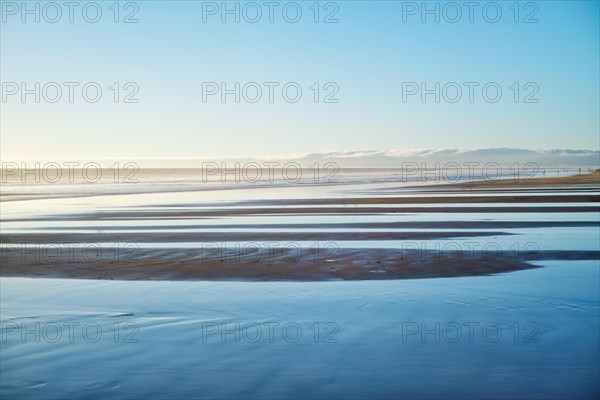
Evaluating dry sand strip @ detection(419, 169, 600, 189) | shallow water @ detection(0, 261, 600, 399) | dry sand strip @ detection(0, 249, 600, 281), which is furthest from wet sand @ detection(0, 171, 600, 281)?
dry sand strip @ detection(419, 169, 600, 189)

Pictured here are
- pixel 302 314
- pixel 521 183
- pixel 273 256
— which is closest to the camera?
pixel 302 314

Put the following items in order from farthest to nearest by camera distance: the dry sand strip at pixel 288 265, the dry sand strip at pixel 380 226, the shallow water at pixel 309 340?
the dry sand strip at pixel 380 226 < the dry sand strip at pixel 288 265 < the shallow water at pixel 309 340

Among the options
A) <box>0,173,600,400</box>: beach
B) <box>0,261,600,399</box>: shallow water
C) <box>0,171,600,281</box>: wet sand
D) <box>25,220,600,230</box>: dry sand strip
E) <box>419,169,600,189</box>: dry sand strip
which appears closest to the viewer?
<box>0,261,600,399</box>: shallow water

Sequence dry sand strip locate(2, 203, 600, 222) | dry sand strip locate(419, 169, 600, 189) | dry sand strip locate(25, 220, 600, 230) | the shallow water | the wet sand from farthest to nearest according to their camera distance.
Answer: dry sand strip locate(419, 169, 600, 189) → dry sand strip locate(2, 203, 600, 222) → dry sand strip locate(25, 220, 600, 230) → the wet sand → the shallow water

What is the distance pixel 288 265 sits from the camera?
41.0ft

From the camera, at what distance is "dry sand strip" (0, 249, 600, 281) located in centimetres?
1142

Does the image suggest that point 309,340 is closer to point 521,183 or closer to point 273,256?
point 273,256

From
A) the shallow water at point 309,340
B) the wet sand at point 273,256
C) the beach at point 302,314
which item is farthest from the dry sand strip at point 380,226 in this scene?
the shallow water at point 309,340

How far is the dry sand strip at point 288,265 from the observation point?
11.4 m

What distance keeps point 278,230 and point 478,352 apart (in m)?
12.9

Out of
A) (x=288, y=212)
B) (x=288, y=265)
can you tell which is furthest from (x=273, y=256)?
(x=288, y=212)

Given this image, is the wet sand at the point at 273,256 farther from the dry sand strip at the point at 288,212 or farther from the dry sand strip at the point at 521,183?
the dry sand strip at the point at 521,183

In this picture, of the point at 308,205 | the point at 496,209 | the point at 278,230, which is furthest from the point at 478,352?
the point at 308,205

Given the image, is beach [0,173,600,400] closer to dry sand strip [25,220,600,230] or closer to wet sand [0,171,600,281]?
wet sand [0,171,600,281]
